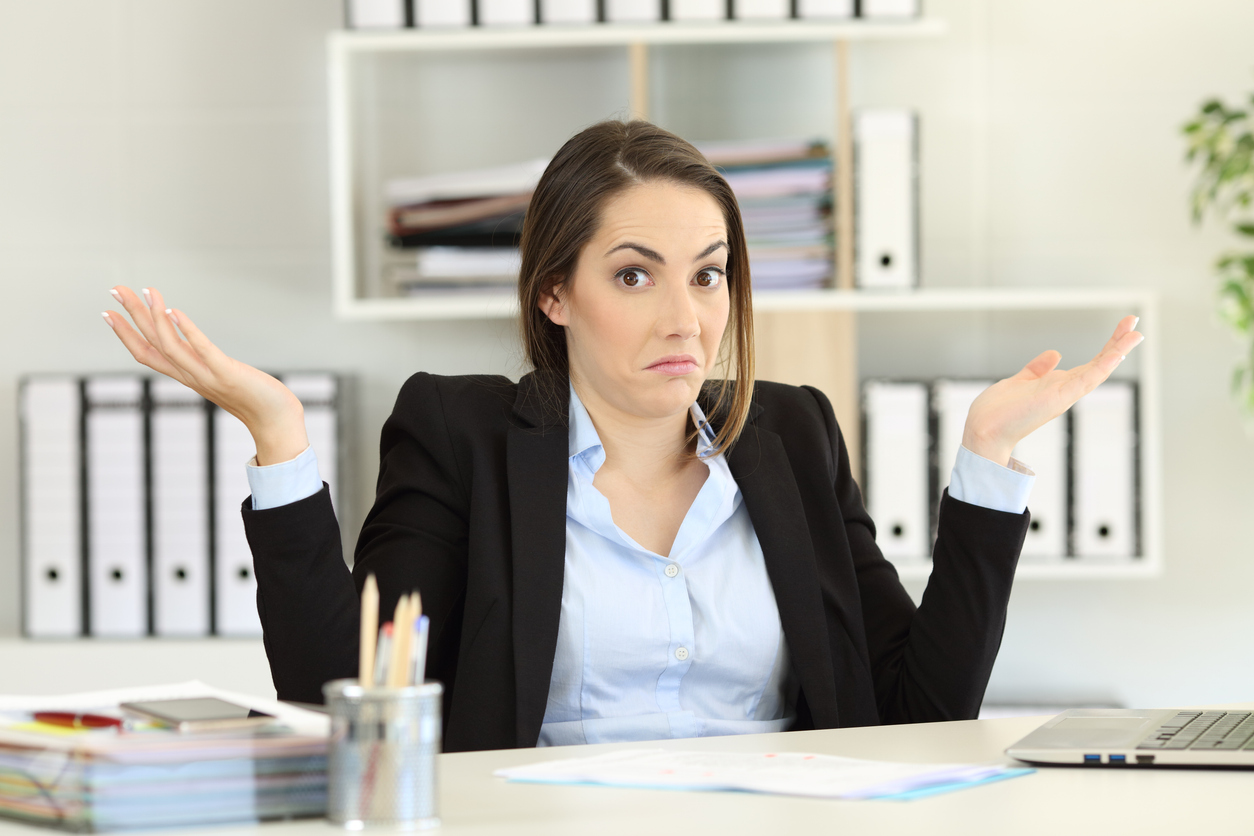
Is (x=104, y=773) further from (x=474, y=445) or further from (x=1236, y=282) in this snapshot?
(x=1236, y=282)

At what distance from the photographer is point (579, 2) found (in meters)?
2.09

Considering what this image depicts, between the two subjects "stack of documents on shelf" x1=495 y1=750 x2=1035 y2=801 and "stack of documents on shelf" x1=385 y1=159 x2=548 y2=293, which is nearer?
"stack of documents on shelf" x1=495 y1=750 x2=1035 y2=801

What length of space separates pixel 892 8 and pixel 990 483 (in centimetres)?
118

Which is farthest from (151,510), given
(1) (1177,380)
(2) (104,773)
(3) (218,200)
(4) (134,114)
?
(1) (1177,380)

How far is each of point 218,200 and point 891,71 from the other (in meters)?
1.34

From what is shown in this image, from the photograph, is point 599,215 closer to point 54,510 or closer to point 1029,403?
point 1029,403

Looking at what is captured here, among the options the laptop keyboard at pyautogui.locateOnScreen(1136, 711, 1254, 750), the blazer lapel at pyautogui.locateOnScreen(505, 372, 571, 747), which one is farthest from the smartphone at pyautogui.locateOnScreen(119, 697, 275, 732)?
the laptop keyboard at pyautogui.locateOnScreen(1136, 711, 1254, 750)

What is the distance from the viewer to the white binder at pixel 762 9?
2.08 metres

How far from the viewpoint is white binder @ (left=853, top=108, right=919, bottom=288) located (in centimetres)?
210

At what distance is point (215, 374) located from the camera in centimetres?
102

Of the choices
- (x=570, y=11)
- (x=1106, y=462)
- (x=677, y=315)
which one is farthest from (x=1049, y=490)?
(x=570, y=11)

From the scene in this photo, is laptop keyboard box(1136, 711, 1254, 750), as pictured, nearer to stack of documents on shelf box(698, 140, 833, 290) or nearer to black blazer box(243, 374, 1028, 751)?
black blazer box(243, 374, 1028, 751)

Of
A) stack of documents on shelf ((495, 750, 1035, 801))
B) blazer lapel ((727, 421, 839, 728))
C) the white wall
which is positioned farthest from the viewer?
the white wall

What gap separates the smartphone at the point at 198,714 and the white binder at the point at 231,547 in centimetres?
134
